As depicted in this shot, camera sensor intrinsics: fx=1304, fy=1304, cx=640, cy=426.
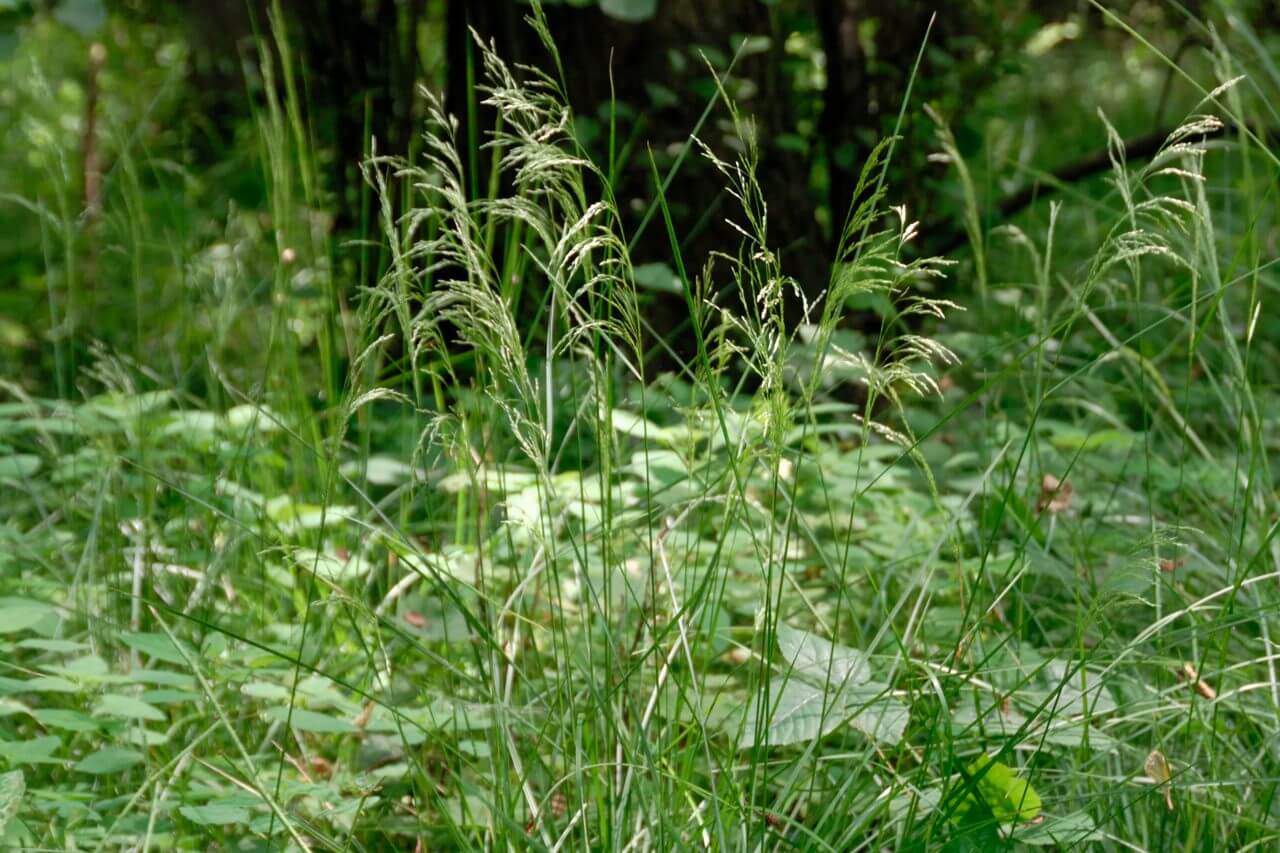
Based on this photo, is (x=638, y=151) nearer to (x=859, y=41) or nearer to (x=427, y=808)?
(x=859, y=41)

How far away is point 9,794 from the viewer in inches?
41.0

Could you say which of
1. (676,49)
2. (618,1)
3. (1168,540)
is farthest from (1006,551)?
(676,49)

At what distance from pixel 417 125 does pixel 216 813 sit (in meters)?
2.16

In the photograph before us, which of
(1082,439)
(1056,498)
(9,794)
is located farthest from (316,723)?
(1082,439)

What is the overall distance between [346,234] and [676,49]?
0.95m

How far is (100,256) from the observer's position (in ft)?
12.6

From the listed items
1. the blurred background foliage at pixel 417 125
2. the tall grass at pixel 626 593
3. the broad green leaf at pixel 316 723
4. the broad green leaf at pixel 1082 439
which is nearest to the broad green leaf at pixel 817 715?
the tall grass at pixel 626 593

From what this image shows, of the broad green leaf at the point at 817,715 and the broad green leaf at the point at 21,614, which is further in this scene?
the broad green leaf at the point at 21,614

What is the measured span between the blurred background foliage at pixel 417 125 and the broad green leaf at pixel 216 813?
0.78 meters

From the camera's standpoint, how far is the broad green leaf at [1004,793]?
1056 mm

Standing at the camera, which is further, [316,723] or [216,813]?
[316,723]

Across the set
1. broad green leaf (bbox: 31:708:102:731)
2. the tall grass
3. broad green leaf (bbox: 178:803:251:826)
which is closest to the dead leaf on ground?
the tall grass

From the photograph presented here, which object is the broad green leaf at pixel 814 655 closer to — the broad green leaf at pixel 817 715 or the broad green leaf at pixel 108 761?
the broad green leaf at pixel 817 715

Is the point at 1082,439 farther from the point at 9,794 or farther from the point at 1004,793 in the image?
the point at 9,794
